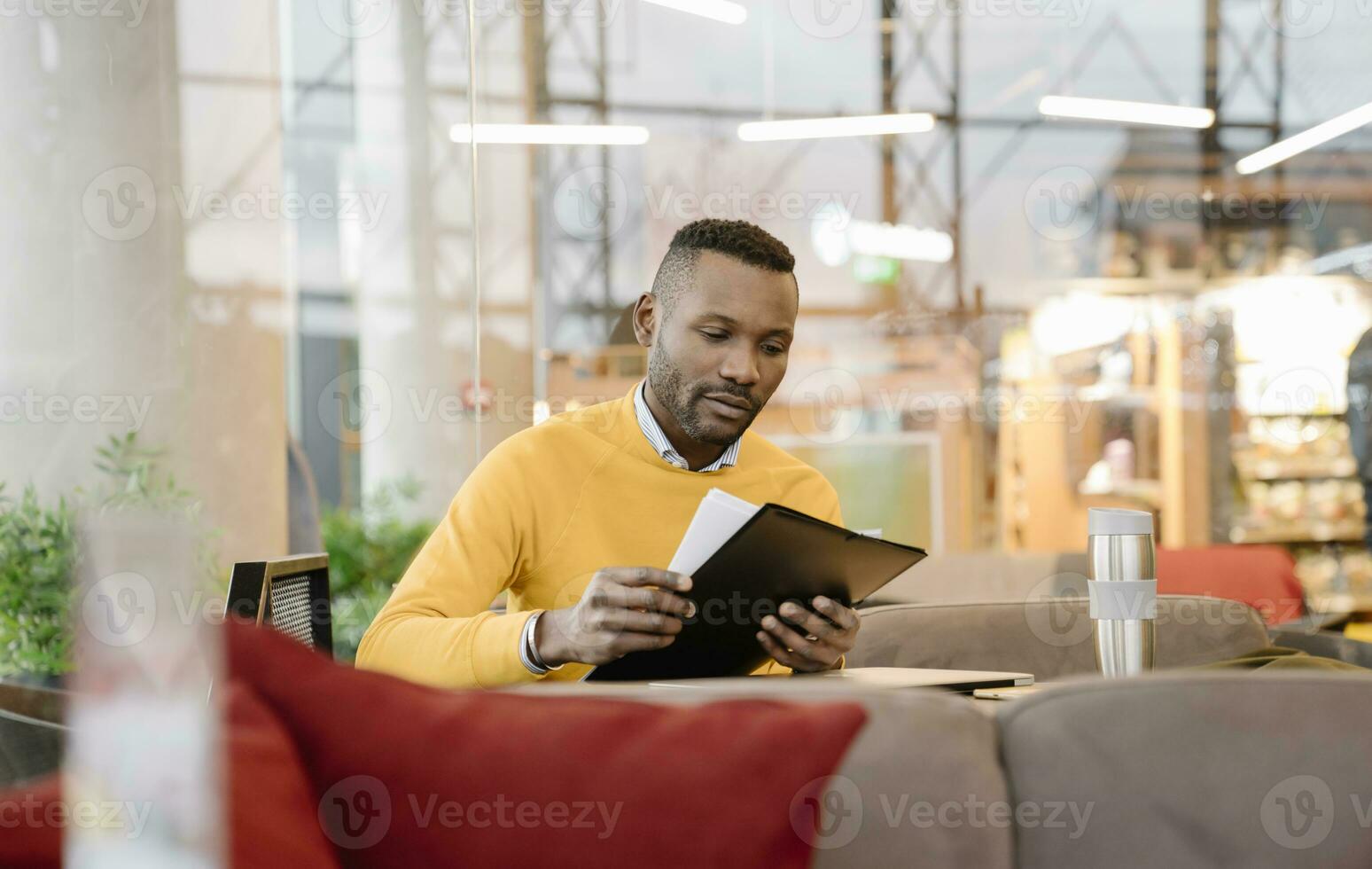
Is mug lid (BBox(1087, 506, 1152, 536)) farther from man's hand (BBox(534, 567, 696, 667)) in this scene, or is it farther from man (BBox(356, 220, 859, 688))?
man's hand (BBox(534, 567, 696, 667))

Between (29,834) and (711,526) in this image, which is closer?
(29,834)

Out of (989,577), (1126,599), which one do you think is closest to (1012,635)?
(1126,599)

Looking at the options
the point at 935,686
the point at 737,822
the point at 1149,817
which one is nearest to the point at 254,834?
the point at 737,822

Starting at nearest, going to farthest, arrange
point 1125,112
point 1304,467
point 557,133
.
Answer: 1. point 557,133
2. point 1304,467
3. point 1125,112

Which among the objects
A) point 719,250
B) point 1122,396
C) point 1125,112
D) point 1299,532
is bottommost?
point 1299,532

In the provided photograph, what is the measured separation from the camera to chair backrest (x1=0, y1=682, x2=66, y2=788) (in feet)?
5.23

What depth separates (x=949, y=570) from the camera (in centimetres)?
392

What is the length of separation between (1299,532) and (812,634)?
18.0ft

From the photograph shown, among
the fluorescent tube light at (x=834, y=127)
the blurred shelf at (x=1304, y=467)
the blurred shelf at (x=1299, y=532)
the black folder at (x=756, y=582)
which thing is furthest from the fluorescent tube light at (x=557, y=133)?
the black folder at (x=756, y=582)

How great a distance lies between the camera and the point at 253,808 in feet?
2.22

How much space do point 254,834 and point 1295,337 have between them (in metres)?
6.41

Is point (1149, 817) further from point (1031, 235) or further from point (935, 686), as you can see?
point (1031, 235)

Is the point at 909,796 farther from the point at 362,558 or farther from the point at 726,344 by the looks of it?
the point at 362,558

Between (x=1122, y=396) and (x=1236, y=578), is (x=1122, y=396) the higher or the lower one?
the higher one
